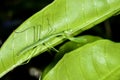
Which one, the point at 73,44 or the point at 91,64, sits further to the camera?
the point at 73,44

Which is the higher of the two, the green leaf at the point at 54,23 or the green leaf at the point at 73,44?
the green leaf at the point at 54,23

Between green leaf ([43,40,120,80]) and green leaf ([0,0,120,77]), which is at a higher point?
green leaf ([0,0,120,77])

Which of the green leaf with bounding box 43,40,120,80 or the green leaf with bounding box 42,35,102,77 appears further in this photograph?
the green leaf with bounding box 42,35,102,77

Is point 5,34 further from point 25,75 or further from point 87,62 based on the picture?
point 87,62

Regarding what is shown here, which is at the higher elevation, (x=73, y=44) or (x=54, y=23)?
(x=54, y=23)

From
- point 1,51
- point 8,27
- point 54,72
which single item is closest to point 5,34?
point 8,27

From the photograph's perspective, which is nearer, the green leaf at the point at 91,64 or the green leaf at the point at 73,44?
the green leaf at the point at 91,64
